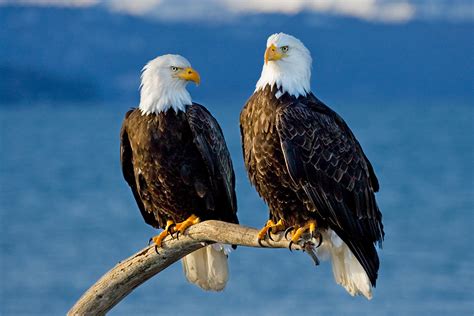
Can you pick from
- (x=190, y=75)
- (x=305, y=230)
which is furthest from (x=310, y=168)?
(x=190, y=75)

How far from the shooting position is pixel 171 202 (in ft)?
21.8

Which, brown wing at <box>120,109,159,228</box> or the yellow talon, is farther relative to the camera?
brown wing at <box>120,109,159,228</box>

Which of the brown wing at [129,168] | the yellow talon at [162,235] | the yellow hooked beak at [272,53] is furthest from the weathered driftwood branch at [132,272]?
the yellow hooked beak at [272,53]

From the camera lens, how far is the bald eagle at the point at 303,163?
6031mm

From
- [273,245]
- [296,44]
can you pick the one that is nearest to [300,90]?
[296,44]

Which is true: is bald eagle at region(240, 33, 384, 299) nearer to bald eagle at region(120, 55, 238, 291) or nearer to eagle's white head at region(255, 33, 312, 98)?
eagle's white head at region(255, 33, 312, 98)

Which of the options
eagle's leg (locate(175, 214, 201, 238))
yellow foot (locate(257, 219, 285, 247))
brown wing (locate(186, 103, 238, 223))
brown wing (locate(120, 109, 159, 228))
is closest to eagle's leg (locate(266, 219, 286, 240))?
yellow foot (locate(257, 219, 285, 247))

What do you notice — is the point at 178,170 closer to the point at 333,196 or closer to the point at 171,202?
the point at 171,202

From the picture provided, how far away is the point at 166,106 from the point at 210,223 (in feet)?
2.14

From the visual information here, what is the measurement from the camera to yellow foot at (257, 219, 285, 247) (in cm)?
609

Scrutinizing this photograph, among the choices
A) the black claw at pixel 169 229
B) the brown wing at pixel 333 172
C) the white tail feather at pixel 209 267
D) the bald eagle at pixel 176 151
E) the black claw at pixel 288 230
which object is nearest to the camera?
the brown wing at pixel 333 172

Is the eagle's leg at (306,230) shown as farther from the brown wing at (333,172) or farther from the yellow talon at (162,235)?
the yellow talon at (162,235)

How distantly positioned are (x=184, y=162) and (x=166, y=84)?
1.24 ft

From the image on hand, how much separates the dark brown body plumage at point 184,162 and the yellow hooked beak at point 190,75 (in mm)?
135
